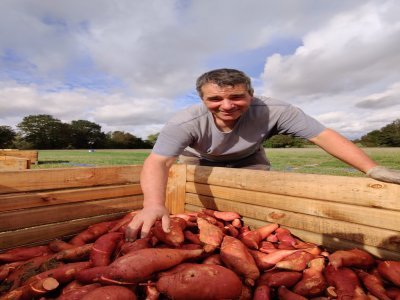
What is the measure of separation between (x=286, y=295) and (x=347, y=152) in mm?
1264

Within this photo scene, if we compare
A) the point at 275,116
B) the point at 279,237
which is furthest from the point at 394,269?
the point at 275,116

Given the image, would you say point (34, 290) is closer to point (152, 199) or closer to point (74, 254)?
point (74, 254)

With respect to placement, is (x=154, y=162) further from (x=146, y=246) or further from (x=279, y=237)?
(x=279, y=237)

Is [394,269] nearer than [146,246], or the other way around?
[394,269]

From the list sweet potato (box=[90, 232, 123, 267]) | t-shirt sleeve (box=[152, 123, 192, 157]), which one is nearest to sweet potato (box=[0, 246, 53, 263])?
sweet potato (box=[90, 232, 123, 267])

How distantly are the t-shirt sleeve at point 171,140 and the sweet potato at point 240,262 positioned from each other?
3.18 ft

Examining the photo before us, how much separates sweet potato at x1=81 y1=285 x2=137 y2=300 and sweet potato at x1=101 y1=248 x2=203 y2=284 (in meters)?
0.06

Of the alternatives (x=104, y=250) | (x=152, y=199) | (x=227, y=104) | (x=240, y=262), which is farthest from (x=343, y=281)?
(x=227, y=104)

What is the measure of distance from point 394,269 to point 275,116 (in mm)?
1515

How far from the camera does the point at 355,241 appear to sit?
1.83 meters

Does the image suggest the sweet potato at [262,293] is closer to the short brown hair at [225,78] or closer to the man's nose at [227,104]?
the man's nose at [227,104]

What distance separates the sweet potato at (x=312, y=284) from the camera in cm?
150

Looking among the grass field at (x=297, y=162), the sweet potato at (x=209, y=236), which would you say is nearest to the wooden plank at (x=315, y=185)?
the sweet potato at (x=209, y=236)

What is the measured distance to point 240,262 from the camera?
160 centimetres
